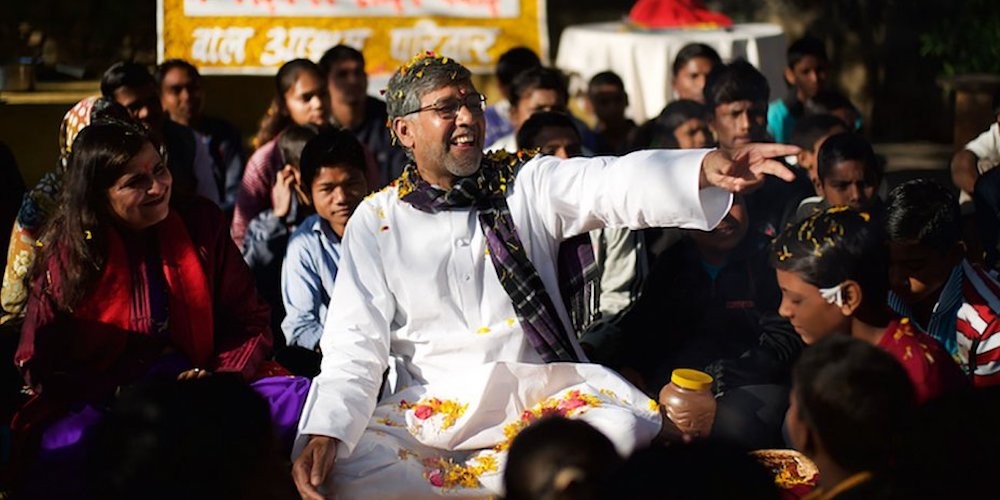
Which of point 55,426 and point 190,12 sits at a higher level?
point 190,12

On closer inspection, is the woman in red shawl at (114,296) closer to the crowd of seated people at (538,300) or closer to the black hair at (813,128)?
the crowd of seated people at (538,300)

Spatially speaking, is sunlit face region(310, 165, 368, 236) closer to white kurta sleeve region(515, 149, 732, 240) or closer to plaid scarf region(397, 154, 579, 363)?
plaid scarf region(397, 154, 579, 363)

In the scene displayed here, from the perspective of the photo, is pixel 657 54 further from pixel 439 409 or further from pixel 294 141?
pixel 439 409

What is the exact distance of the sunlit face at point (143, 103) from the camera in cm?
669

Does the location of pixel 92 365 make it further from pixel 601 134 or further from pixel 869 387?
pixel 601 134

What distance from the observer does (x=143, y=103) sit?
22.1ft

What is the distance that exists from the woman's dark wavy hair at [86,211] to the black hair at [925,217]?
2.64m

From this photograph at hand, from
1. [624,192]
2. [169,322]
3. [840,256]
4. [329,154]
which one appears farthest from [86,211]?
[840,256]

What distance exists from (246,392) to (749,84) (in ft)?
13.8

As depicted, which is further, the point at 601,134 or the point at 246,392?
the point at 601,134

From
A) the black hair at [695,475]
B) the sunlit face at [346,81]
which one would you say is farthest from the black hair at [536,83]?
the black hair at [695,475]

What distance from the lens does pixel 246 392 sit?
3.27 m

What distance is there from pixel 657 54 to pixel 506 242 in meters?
6.10

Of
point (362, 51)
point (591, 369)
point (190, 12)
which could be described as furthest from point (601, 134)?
point (591, 369)
